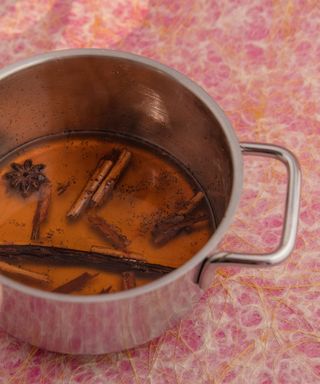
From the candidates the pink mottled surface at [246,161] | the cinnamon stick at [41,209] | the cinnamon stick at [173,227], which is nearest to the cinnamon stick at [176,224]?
the cinnamon stick at [173,227]

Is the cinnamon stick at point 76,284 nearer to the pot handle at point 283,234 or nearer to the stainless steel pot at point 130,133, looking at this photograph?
the stainless steel pot at point 130,133

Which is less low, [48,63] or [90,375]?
[48,63]

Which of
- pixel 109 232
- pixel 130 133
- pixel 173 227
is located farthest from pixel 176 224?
pixel 130 133

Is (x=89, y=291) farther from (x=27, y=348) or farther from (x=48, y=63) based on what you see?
(x=48, y=63)

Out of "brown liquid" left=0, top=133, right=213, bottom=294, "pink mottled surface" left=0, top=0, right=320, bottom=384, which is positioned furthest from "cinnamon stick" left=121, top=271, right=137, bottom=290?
"pink mottled surface" left=0, top=0, right=320, bottom=384

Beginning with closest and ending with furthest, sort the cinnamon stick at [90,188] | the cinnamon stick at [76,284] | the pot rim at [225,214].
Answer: the pot rim at [225,214]
the cinnamon stick at [76,284]
the cinnamon stick at [90,188]

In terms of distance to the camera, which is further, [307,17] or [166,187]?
[307,17]

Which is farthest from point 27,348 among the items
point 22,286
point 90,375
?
point 22,286
